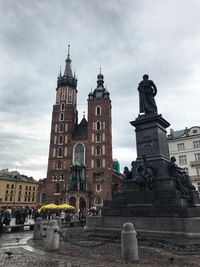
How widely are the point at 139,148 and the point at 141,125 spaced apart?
1.37 m

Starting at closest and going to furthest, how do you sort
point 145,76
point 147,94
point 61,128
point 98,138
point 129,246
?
point 129,246, point 147,94, point 145,76, point 98,138, point 61,128

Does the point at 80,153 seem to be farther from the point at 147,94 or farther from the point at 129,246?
the point at 129,246

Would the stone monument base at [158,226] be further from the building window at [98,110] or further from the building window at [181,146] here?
the building window at [98,110]

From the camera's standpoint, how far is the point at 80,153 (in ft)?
189

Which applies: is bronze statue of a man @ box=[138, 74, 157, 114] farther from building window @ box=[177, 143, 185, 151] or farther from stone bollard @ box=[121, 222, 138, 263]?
building window @ box=[177, 143, 185, 151]

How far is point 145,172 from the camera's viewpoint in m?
10.8

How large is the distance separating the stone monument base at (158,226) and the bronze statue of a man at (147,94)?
6.59 m

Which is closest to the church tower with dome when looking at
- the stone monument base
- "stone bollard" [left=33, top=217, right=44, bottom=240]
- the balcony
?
the balcony

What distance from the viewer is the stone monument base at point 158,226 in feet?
27.3

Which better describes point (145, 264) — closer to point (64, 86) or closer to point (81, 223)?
point (81, 223)

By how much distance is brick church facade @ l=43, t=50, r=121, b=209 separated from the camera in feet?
167

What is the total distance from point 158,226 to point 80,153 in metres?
49.2

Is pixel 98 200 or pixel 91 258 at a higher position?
pixel 98 200

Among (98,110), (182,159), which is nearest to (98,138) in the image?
(98,110)
